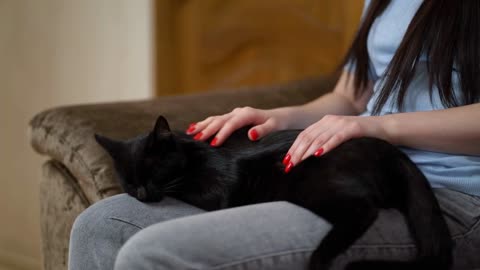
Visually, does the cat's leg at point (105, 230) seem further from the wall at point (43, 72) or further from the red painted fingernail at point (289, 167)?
the wall at point (43, 72)

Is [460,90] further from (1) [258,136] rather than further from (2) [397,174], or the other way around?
(1) [258,136]

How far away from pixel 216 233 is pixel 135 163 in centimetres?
27

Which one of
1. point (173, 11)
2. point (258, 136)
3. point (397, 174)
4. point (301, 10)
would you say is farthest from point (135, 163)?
point (173, 11)

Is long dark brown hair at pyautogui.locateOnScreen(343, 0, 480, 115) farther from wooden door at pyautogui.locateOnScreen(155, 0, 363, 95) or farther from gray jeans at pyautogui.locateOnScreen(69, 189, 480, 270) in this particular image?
wooden door at pyautogui.locateOnScreen(155, 0, 363, 95)

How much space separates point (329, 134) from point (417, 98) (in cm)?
19

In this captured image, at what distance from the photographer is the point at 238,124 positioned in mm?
1035

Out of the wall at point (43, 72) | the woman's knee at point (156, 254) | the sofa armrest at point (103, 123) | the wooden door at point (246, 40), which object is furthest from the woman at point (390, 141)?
the wall at point (43, 72)

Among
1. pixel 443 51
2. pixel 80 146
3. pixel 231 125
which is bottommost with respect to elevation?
pixel 80 146

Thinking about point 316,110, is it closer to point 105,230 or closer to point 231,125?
point 231,125

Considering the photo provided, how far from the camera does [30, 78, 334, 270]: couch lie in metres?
1.17

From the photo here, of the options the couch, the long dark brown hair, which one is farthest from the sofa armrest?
the long dark brown hair

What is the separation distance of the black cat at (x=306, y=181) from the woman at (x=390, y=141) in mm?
18

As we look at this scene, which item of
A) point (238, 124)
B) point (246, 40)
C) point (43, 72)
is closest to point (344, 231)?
point (238, 124)

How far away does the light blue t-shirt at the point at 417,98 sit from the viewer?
36.5 inches
